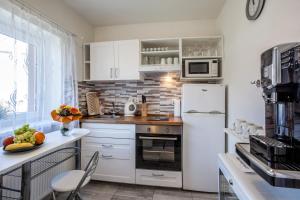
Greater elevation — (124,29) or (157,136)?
(124,29)

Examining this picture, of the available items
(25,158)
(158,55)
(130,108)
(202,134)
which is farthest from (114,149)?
(158,55)

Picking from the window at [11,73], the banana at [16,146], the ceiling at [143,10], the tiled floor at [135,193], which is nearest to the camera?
the banana at [16,146]

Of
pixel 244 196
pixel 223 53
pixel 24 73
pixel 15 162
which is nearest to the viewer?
pixel 244 196

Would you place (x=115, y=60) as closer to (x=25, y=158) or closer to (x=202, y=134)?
(x=202, y=134)

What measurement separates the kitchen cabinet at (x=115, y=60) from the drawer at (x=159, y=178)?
1.37 meters

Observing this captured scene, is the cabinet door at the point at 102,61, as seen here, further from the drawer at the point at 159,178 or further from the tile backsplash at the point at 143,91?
the drawer at the point at 159,178

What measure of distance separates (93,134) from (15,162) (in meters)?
1.39

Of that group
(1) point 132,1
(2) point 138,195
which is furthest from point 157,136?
(1) point 132,1

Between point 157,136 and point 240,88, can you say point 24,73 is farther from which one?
point 240,88

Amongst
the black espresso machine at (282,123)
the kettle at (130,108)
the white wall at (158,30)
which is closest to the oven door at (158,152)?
the kettle at (130,108)

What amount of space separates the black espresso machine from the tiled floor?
1.54 m

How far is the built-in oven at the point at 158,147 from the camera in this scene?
7.34 feet

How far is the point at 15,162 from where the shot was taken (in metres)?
1.07

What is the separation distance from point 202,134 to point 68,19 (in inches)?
94.4
